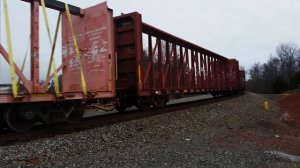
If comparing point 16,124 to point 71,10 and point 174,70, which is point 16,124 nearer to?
point 71,10

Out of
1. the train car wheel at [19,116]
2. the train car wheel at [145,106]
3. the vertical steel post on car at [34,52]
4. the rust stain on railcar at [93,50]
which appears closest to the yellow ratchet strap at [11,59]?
the train car wheel at [19,116]

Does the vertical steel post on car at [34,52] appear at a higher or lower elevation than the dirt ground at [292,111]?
higher

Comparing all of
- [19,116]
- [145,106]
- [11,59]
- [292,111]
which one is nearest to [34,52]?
[11,59]

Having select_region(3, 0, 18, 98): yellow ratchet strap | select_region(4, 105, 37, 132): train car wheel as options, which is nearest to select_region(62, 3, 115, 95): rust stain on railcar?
select_region(4, 105, 37, 132): train car wheel

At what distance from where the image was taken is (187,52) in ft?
56.6

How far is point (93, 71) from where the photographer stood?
1016cm

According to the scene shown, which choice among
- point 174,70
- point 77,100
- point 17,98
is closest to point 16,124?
point 17,98

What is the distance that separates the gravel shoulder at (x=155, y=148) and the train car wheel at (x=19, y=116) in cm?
80

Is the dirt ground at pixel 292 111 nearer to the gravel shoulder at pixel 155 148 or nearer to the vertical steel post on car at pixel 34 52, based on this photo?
the gravel shoulder at pixel 155 148

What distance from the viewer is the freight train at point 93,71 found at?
7697 mm

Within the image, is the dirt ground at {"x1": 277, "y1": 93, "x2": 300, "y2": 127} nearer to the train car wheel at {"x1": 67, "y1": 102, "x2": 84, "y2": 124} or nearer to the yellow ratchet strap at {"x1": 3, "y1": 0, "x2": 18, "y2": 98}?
the train car wheel at {"x1": 67, "y1": 102, "x2": 84, "y2": 124}

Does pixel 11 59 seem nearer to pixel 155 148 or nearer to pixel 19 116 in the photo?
pixel 19 116

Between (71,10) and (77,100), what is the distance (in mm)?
2842

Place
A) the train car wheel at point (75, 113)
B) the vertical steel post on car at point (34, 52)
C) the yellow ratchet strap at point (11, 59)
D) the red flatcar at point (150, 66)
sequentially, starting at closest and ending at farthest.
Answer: the yellow ratchet strap at point (11, 59) < the vertical steel post on car at point (34, 52) < the train car wheel at point (75, 113) < the red flatcar at point (150, 66)
